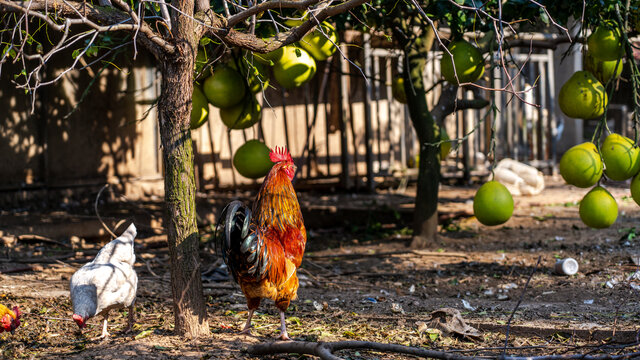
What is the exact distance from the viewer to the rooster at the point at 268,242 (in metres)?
3.38

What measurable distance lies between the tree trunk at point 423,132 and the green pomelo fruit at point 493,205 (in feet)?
5.62

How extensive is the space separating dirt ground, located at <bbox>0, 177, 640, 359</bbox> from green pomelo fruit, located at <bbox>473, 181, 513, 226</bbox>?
658mm

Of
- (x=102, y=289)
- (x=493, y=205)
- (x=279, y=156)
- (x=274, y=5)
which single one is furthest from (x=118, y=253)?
(x=493, y=205)

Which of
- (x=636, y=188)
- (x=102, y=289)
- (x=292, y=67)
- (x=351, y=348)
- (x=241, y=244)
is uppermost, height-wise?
(x=292, y=67)

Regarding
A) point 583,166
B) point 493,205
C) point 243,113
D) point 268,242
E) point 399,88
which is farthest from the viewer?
point 399,88

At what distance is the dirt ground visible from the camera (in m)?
3.52

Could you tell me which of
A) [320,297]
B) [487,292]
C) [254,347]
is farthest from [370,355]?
[487,292]

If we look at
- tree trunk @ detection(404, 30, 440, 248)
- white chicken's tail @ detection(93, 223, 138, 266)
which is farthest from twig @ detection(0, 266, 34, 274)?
tree trunk @ detection(404, 30, 440, 248)

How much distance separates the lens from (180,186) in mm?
3324

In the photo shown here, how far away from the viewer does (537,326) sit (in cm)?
374

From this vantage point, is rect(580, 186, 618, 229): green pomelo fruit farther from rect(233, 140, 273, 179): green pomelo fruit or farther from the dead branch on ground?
rect(233, 140, 273, 179): green pomelo fruit

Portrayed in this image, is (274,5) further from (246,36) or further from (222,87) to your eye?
(222,87)

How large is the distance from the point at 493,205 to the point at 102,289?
2803 mm

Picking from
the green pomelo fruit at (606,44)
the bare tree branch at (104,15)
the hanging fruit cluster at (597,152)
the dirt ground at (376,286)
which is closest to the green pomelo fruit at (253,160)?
the dirt ground at (376,286)
